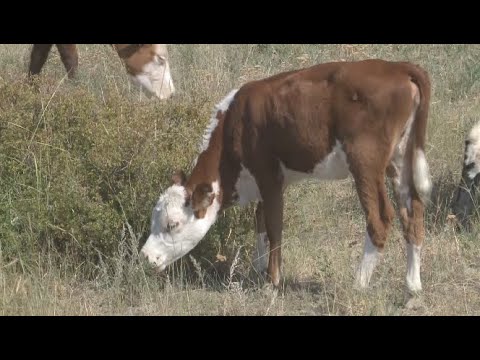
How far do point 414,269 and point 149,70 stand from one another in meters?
4.73

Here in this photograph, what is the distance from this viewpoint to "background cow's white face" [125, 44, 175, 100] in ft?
34.2

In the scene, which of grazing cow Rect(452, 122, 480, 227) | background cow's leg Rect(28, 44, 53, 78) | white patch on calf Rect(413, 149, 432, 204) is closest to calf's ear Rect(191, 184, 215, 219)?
white patch on calf Rect(413, 149, 432, 204)

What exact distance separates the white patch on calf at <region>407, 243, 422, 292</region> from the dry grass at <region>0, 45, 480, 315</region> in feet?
0.41

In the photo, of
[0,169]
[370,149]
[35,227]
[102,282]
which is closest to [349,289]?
[370,149]

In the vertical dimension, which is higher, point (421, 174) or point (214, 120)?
point (214, 120)

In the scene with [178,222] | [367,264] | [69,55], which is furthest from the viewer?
[69,55]

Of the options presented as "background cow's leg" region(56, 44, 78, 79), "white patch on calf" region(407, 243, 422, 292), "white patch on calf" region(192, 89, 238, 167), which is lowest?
"white patch on calf" region(407, 243, 422, 292)

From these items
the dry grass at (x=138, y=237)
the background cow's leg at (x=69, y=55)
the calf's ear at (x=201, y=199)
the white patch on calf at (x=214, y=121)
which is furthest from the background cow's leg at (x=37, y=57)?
the calf's ear at (x=201, y=199)

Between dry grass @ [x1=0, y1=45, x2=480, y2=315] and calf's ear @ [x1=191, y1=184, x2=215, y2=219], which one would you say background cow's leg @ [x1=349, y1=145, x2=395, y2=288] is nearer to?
dry grass @ [x1=0, y1=45, x2=480, y2=315]

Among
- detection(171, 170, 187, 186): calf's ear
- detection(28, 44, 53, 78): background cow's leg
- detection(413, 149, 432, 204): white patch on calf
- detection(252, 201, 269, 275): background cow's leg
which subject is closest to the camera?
detection(413, 149, 432, 204): white patch on calf

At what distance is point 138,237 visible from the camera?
7.48 meters

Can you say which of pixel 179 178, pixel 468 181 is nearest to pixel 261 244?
pixel 179 178

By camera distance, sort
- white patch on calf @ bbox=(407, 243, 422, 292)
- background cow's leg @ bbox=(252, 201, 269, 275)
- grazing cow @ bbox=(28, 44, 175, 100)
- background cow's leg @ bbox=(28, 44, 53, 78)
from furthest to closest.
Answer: background cow's leg @ bbox=(28, 44, 53, 78)
grazing cow @ bbox=(28, 44, 175, 100)
background cow's leg @ bbox=(252, 201, 269, 275)
white patch on calf @ bbox=(407, 243, 422, 292)

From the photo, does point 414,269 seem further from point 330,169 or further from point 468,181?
point 468,181
